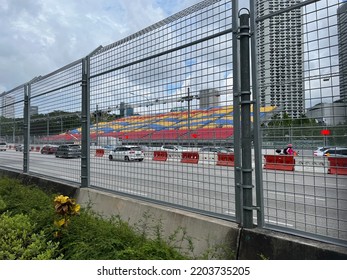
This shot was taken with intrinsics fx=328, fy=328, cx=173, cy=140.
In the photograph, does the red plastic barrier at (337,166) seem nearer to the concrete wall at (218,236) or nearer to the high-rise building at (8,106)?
the concrete wall at (218,236)

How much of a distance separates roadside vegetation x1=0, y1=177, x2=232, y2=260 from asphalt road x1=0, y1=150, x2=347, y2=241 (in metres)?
0.58

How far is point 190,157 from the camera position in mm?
4758

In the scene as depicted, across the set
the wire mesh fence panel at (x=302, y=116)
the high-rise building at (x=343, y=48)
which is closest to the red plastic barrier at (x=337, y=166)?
the wire mesh fence panel at (x=302, y=116)

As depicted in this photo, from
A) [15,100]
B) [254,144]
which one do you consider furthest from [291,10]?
[15,100]

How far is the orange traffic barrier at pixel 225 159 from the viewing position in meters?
4.16

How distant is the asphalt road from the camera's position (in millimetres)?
3350

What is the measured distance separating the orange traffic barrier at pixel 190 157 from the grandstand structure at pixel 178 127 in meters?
0.17

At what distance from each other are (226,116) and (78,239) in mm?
2474

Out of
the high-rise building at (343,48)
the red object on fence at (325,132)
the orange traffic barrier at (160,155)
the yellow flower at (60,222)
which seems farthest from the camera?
the orange traffic barrier at (160,155)

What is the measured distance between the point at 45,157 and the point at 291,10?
7.50m

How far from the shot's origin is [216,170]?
4418 mm

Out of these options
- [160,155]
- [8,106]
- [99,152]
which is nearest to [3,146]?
[8,106]

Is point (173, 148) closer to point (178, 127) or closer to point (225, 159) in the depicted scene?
point (178, 127)

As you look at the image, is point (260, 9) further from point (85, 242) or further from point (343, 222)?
point (85, 242)
